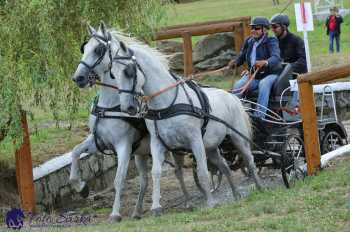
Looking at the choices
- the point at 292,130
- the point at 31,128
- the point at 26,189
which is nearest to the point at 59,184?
the point at 26,189

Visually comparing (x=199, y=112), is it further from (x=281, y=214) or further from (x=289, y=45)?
(x=289, y=45)

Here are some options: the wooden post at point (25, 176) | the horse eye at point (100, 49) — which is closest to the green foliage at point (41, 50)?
the wooden post at point (25, 176)

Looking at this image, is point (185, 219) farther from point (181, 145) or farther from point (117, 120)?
point (117, 120)

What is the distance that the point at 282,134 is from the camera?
38.4ft

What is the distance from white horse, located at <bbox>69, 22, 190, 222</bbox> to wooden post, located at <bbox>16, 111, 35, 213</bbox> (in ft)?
4.22

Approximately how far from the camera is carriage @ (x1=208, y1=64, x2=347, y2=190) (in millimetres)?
11492

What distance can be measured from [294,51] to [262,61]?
3.31 feet

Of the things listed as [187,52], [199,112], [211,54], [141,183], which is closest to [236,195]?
[141,183]

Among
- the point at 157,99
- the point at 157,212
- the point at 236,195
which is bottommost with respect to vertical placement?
the point at 236,195

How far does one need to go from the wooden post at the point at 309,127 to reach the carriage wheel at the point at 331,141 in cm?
127

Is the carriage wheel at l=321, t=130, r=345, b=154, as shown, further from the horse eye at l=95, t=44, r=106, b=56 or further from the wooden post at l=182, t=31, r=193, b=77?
the wooden post at l=182, t=31, r=193, b=77

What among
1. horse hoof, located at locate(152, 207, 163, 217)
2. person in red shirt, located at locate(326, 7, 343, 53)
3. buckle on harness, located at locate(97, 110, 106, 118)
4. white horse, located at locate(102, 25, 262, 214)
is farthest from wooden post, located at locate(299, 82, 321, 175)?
person in red shirt, located at locate(326, 7, 343, 53)

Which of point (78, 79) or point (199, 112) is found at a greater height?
point (78, 79)

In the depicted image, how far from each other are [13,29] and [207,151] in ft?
Result: 9.76
